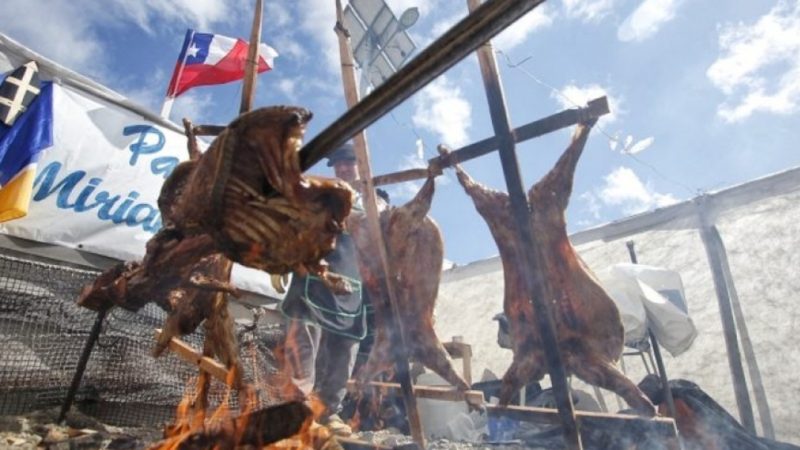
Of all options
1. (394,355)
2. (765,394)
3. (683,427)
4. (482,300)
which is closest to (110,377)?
(394,355)

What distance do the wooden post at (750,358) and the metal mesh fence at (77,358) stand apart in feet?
27.2

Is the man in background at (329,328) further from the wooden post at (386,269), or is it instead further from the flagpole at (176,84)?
the flagpole at (176,84)

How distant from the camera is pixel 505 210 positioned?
14.8 ft

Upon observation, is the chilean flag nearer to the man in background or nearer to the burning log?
the man in background

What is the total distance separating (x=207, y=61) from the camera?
10.3 metres

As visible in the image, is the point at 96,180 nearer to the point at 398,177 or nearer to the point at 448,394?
the point at 398,177

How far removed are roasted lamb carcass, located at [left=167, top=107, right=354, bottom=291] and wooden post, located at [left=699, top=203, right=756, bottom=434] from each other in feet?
30.0

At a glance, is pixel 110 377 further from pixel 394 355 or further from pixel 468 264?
pixel 468 264

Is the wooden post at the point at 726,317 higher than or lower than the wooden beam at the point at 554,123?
lower

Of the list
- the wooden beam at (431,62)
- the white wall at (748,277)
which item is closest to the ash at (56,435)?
the wooden beam at (431,62)

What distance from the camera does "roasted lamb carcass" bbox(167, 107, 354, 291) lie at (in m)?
2.03

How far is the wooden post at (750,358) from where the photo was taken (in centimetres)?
773

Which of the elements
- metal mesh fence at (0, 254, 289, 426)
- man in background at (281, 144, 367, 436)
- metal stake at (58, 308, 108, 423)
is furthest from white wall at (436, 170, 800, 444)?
metal stake at (58, 308, 108, 423)

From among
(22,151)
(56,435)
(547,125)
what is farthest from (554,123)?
(22,151)
